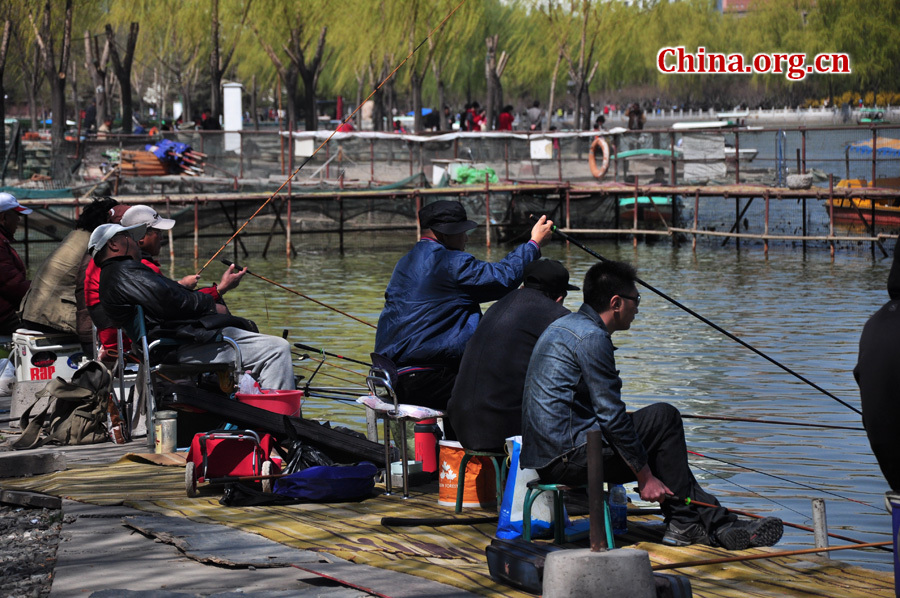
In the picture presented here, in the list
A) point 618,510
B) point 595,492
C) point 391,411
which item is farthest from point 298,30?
point 595,492

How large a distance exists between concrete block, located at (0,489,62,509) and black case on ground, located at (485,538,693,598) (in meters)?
2.55

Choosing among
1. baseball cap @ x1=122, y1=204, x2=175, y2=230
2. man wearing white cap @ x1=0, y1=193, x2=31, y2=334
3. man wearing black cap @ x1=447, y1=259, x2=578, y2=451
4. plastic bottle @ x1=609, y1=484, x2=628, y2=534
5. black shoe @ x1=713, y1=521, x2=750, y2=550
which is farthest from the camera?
man wearing white cap @ x1=0, y1=193, x2=31, y2=334

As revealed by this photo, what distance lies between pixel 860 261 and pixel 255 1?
23.3 meters

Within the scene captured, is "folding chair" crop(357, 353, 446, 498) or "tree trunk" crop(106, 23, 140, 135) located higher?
"tree trunk" crop(106, 23, 140, 135)

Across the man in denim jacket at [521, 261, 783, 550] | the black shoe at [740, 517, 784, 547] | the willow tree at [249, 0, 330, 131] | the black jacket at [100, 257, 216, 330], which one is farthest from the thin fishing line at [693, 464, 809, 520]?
the willow tree at [249, 0, 330, 131]

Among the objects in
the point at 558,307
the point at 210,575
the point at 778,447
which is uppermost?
the point at 558,307

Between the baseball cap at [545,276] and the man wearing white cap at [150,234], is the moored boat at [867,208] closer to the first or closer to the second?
the man wearing white cap at [150,234]

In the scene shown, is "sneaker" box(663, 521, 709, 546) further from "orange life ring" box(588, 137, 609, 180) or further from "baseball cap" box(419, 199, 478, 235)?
"orange life ring" box(588, 137, 609, 180)

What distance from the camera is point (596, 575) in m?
4.40

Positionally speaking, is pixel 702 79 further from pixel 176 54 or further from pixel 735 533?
pixel 735 533

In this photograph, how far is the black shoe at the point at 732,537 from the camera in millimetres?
5844

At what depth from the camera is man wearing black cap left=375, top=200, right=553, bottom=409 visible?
7148 mm

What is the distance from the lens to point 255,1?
139ft

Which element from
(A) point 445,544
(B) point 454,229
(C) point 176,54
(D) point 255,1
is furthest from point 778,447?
(C) point 176,54
